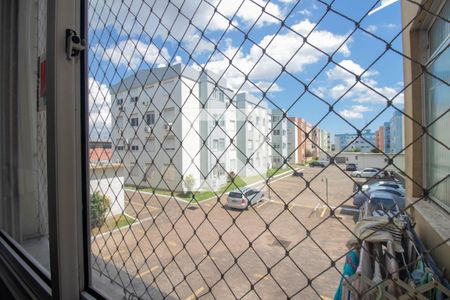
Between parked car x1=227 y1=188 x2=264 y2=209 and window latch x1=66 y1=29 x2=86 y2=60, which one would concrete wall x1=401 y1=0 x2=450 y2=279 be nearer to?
parked car x1=227 y1=188 x2=264 y2=209

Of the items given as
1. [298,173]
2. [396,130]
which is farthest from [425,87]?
[298,173]

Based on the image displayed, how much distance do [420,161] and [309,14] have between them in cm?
127

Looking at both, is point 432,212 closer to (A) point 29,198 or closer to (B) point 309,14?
(B) point 309,14

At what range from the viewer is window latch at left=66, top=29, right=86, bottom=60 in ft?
2.10

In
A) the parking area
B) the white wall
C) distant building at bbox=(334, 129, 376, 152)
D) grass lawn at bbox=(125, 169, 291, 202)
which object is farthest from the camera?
the white wall

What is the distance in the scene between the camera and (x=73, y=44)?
65 cm

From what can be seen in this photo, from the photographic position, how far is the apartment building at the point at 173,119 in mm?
723

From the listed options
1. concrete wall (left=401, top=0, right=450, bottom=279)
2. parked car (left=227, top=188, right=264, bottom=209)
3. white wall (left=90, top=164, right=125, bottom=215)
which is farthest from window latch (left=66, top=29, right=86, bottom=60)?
concrete wall (left=401, top=0, right=450, bottom=279)

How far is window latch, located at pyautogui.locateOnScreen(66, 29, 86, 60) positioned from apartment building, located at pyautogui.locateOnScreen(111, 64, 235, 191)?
0.57ft

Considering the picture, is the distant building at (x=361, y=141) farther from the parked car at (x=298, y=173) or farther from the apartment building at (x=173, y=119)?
the apartment building at (x=173, y=119)

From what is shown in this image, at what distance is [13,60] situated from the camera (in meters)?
1.17

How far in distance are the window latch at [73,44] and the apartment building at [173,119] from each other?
0.57 feet

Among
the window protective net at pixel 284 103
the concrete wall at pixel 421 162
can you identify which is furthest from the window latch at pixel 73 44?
the concrete wall at pixel 421 162

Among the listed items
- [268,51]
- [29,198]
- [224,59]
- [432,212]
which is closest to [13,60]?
[29,198]
